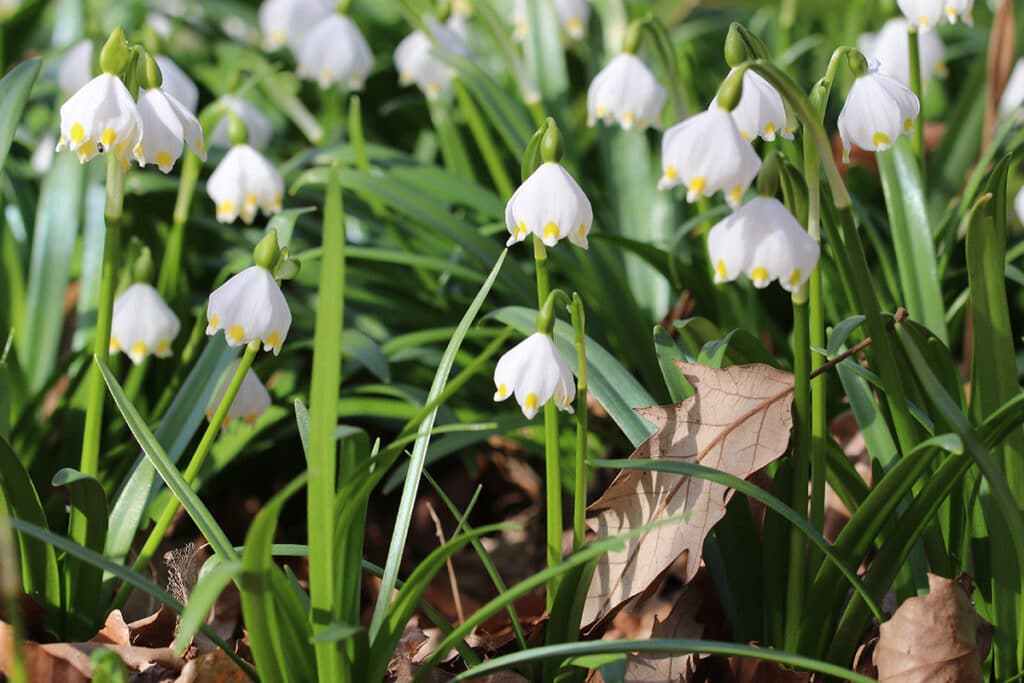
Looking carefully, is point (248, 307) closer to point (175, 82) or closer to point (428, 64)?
point (175, 82)

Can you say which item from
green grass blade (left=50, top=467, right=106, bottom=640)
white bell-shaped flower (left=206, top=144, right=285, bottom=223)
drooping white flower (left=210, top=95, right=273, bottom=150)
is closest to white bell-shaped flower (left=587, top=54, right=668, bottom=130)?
white bell-shaped flower (left=206, top=144, right=285, bottom=223)

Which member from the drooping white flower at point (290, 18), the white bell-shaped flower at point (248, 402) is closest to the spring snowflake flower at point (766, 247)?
the white bell-shaped flower at point (248, 402)

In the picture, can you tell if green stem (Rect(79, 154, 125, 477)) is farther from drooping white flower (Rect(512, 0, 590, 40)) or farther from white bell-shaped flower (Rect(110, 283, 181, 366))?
drooping white flower (Rect(512, 0, 590, 40))

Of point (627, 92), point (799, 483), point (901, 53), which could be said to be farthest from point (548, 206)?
point (901, 53)

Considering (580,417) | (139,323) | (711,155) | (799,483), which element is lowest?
(799,483)

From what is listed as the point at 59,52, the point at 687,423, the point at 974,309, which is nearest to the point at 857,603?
the point at 687,423

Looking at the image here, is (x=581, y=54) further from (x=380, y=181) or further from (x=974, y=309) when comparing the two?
(x=974, y=309)
